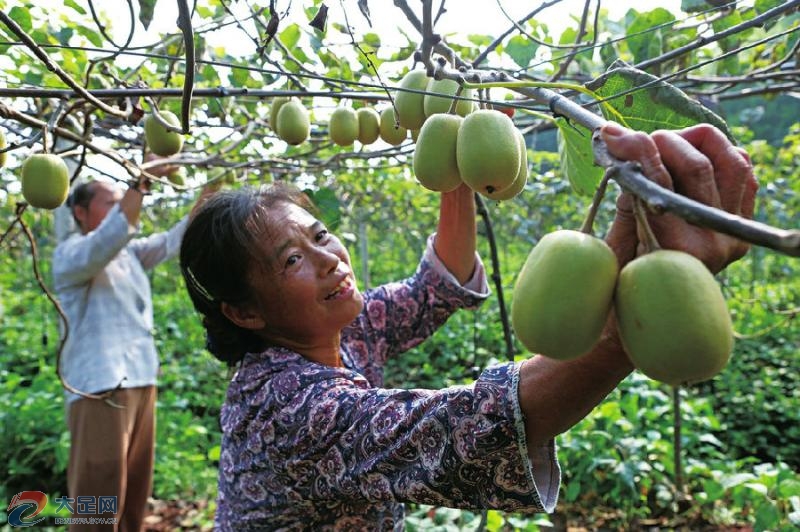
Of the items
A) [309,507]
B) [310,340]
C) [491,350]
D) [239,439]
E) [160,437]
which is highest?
[310,340]

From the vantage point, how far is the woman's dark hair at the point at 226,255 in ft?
4.31

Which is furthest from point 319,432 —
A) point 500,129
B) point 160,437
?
point 160,437

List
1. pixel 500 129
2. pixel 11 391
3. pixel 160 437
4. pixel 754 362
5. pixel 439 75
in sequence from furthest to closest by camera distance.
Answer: pixel 754 362
pixel 11 391
pixel 160 437
pixel 439 75
pixel 500 129

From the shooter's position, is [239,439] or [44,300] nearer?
[239,439]

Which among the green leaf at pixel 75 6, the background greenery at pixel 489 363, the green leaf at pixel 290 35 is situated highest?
the green leaf at pixel 75 6

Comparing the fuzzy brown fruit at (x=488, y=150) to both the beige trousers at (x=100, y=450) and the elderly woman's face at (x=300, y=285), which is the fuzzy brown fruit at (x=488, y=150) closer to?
the elderly woman's face at (x=300, y=285)

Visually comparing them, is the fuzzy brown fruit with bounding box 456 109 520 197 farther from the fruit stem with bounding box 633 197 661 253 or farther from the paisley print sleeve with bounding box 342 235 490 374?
the paisley print sleeve with bounding box 342 235 490 374

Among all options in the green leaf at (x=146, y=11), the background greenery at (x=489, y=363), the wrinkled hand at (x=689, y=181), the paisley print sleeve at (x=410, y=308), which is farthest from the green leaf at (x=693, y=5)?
the green leaf at (x=146, y=11)

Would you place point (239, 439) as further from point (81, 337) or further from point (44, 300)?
point (44, 300)

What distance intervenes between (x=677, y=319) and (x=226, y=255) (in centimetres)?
101

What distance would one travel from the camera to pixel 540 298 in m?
0.53

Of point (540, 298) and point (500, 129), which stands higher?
point (500, 129)

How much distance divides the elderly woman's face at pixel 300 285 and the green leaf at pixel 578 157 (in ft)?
1.73

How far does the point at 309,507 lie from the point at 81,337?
6.64 feet
